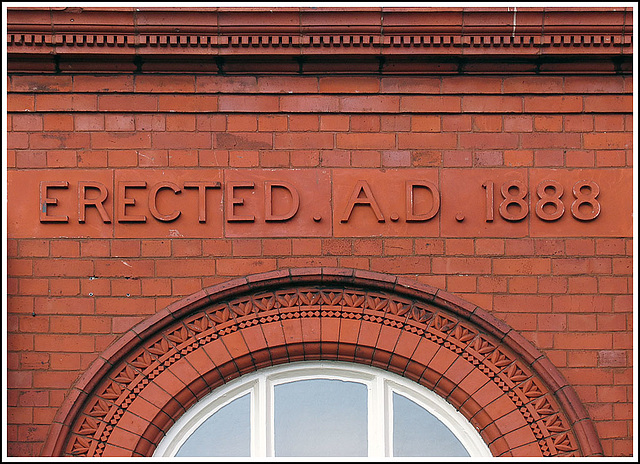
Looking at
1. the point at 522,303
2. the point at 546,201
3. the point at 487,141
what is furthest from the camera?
the point at 487,141

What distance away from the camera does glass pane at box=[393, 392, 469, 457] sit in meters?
7.03

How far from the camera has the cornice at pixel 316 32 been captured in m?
7.10

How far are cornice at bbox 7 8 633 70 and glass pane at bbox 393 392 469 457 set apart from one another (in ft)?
8.44

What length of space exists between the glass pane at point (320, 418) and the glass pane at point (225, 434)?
21cm

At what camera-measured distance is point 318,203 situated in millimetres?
7129

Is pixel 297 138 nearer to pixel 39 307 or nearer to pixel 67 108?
pixel 67 108

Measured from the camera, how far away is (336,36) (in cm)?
714

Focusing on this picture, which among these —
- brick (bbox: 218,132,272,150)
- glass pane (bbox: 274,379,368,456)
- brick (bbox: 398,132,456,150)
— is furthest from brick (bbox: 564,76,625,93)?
glass pane (bbox: 274,379,368,456)

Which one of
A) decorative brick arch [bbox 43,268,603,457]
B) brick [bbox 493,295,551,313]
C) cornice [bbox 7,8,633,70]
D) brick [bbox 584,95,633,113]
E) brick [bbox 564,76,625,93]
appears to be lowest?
decorative brick arch [bbox 43,268,603,457]

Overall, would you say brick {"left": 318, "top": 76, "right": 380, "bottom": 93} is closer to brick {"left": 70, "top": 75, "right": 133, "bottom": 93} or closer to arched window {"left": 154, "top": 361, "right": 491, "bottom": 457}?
brick {"left": 70, "top": 75, "right": 133, "bottom": 93}

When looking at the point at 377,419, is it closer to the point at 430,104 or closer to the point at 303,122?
the point at 303,122

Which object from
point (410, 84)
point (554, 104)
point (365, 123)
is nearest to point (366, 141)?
point (365, 123)

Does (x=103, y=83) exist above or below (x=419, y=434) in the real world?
above

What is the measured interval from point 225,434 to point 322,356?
2.91ft
